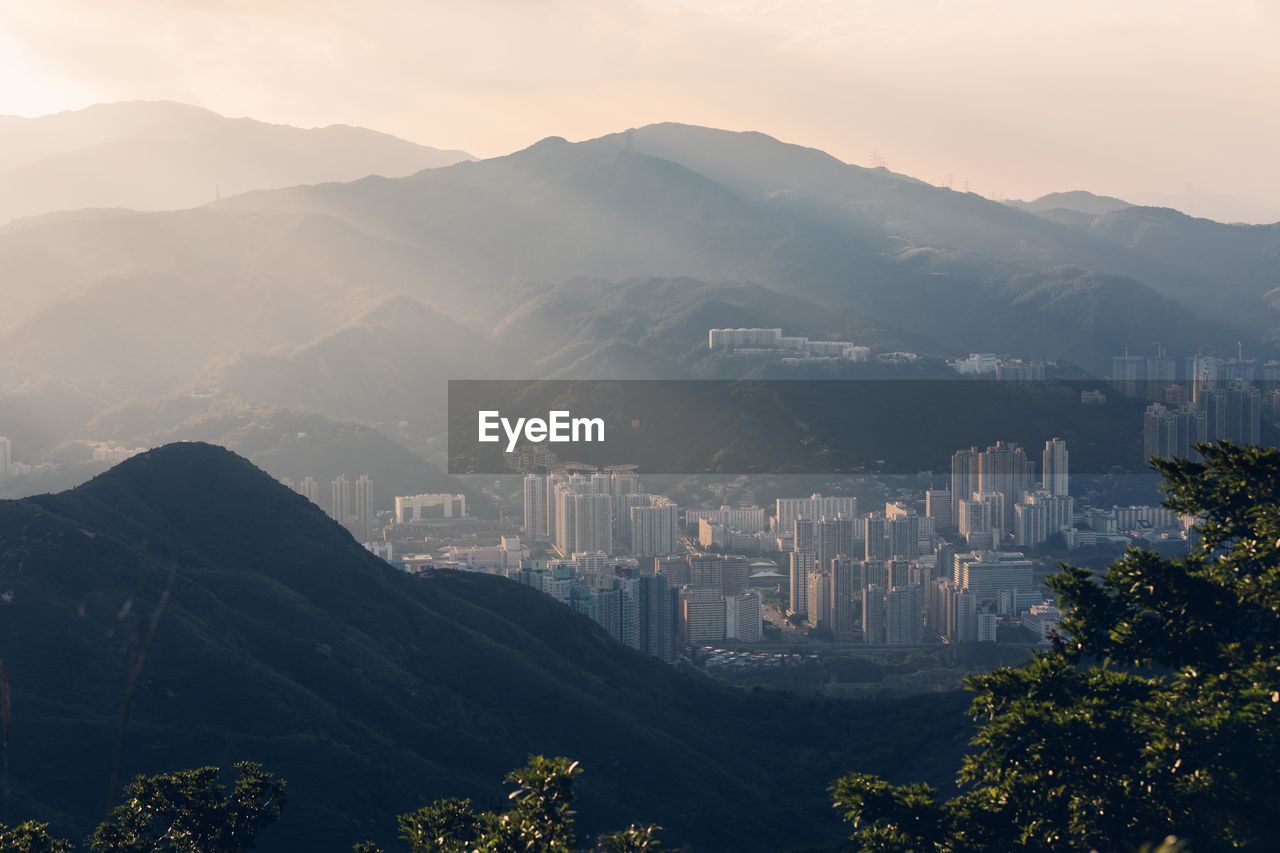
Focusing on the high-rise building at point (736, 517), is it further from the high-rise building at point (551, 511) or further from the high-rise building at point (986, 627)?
the high-rise building at point (986, 627)

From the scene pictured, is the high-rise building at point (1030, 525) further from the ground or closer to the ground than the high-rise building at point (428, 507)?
closer to the ground

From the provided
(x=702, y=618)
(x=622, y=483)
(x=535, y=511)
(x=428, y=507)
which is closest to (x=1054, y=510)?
(x=622, y=483)

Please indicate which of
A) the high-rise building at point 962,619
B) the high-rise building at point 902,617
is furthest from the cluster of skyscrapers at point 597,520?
the high-rise building at point 962,619

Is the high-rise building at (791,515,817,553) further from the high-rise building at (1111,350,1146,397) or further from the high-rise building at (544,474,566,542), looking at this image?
the high-rise building at (1111,350,1146,397)

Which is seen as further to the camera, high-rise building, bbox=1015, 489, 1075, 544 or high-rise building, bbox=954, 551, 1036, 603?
high-rise building, bbox=1015, 489, 1075, 544

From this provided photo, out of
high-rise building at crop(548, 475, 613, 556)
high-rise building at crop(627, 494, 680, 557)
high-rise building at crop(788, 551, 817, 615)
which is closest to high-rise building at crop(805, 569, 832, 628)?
high-rise building at crop(788, 551, 817, 615)

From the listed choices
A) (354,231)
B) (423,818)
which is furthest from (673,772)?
(354,231)
